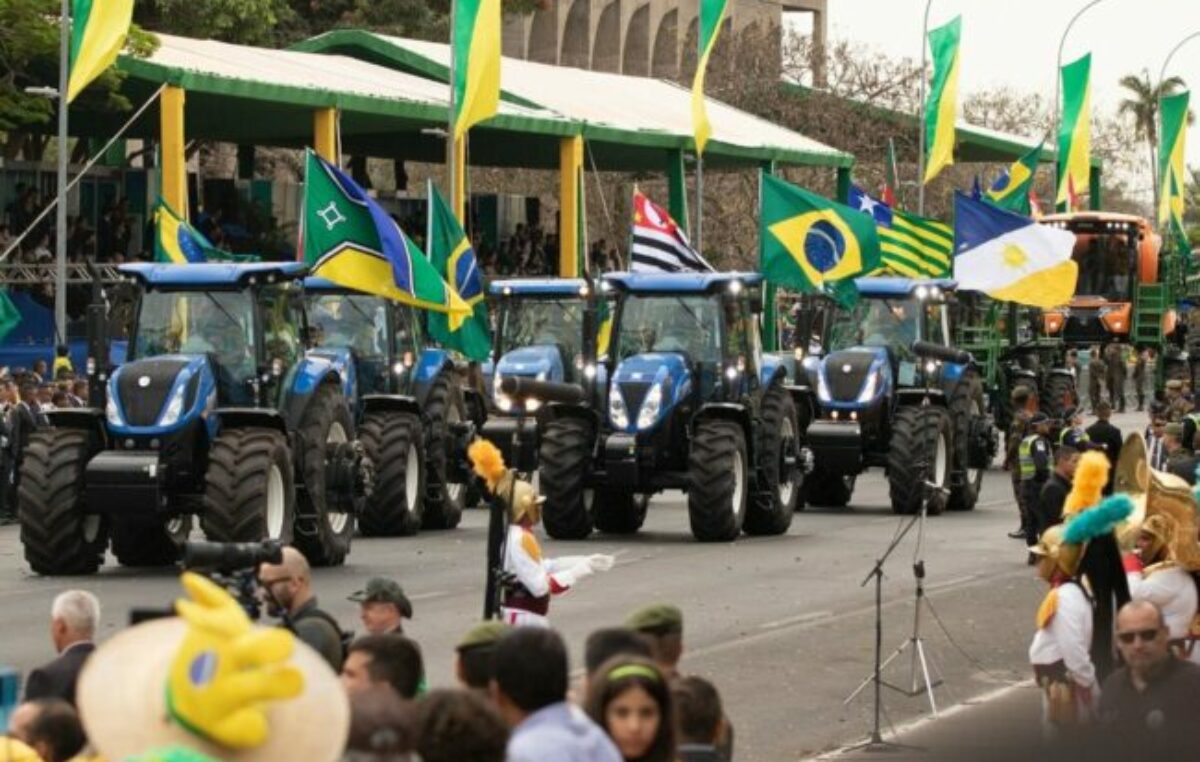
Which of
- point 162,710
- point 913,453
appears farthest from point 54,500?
point 162,710

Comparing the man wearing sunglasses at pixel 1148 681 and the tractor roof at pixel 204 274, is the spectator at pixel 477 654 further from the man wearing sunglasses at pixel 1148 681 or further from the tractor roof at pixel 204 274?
the tractor roof at pixel 204 274

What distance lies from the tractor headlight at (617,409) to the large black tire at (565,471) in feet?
0.80

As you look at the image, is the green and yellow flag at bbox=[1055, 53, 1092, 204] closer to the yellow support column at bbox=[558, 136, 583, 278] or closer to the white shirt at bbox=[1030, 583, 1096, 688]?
the yellow support column at bbox=[558, 136, 583, 278]

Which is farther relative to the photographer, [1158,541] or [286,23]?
[286,23]

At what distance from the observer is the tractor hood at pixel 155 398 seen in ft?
72.1

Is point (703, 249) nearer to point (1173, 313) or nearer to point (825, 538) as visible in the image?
point (1173, 313)

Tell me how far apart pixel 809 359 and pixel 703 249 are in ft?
133

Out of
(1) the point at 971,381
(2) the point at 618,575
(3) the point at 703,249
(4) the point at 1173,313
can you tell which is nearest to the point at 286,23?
(3) the point at 703,249

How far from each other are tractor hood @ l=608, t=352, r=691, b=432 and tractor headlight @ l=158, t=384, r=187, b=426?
5.00 meters

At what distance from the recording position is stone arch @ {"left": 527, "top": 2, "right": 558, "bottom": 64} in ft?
324

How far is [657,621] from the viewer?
9023 millimetres

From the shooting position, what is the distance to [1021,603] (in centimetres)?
2109

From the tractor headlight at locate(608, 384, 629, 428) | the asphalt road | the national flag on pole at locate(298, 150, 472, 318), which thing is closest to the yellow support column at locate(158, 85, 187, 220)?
the asphalt road

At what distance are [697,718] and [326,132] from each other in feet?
116
